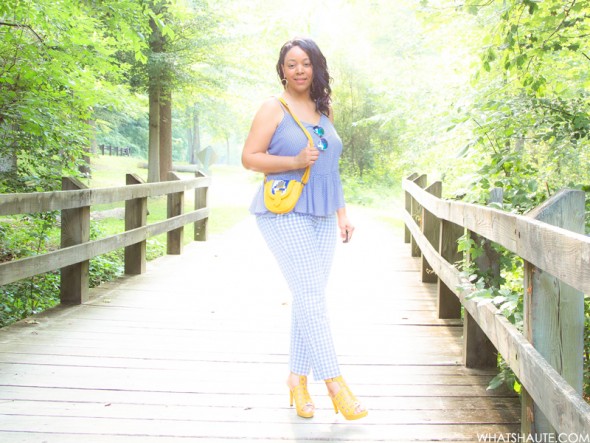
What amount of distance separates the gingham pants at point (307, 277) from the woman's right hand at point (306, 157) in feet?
0.82

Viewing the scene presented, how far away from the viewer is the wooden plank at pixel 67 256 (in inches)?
180

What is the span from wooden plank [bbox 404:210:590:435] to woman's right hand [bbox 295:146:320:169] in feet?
3.39

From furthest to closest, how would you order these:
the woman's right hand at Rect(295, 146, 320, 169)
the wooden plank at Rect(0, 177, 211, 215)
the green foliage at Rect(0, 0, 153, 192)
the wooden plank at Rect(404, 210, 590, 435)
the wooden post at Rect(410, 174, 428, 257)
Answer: the wooden post at Rect(410, 174, 428, 257)
the green foliage at Rect(0, 0, 153, 192)
the wooden plank at Rect(0, 177, 211, 215)
the woman's right hand at Rect(295, 146, 320, 169)
the wooden plank at Rect(404, 210, 590, 435)

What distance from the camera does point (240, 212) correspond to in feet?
61.2

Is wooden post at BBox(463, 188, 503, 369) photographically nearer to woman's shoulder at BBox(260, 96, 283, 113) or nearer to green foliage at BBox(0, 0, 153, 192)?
woman's shoulder at BBox(260, 96, 283, 113)

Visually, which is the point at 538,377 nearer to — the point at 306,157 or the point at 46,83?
the point at 306,157

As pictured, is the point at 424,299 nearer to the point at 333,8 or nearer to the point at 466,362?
the point at 466,362

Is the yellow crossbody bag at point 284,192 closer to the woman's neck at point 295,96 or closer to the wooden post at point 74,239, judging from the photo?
the woman's neck at point 295,96

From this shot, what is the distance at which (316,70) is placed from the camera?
133 inches

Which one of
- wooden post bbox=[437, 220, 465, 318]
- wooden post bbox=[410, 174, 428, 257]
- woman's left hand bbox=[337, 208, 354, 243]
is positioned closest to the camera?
woman's left hand bbox=[337, 208, 354, 243]

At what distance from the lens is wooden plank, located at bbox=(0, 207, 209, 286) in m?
4.58

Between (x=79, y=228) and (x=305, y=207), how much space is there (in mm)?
3029

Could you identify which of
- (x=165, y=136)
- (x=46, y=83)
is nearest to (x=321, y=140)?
(x=46, y=83)

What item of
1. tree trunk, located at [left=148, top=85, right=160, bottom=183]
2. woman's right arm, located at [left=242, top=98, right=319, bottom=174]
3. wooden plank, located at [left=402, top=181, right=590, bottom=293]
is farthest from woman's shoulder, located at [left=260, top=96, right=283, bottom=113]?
tree trunk, located at [left=148, top=85, right=160, bottom=183]
